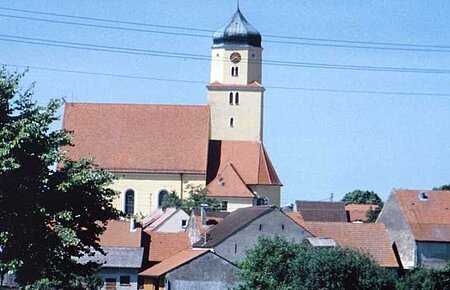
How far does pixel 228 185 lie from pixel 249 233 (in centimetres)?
3591

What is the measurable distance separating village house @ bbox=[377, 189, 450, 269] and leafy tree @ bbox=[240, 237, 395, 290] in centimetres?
1605

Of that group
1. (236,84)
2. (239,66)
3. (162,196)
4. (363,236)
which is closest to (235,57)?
(239,66)

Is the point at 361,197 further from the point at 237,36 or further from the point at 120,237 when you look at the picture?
the point at 120,237

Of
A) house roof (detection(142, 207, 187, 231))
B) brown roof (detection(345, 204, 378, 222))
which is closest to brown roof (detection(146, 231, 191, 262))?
house roof (detection(142, 207, 187, 231))

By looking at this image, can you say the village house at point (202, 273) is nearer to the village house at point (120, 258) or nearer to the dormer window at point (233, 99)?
the village house at point (120, 258)

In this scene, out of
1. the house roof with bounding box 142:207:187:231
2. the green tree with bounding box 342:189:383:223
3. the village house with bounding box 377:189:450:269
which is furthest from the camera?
the green tree with bounding box 342:189:383:223

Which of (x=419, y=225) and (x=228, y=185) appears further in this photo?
(x=228, y=185)

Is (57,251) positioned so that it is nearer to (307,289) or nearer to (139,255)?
(307,289)

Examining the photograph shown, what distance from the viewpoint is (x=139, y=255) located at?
6366cm

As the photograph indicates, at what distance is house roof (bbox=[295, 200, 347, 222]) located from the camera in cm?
8975

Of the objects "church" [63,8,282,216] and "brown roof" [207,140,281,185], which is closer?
"church" [63,8,282,216]

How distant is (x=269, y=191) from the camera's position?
9900 cm

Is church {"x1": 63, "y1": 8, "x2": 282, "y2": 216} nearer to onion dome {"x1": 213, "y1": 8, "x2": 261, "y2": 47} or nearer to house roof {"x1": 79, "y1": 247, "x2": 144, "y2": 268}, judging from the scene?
onion dome {"x1": 213, "y1": 8, "x2": 261, "y2": 47}

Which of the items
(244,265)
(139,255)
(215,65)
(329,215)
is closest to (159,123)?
(215,65)
